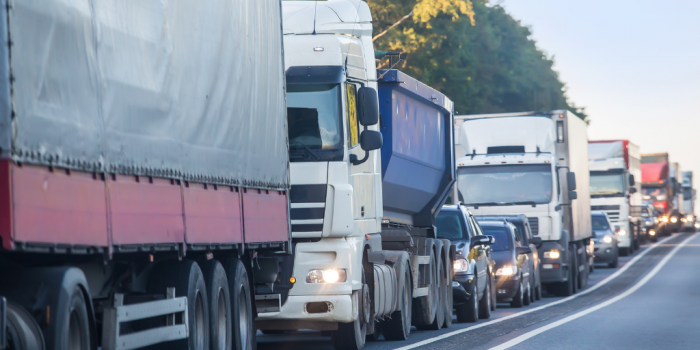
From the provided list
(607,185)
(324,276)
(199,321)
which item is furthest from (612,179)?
(199,321)

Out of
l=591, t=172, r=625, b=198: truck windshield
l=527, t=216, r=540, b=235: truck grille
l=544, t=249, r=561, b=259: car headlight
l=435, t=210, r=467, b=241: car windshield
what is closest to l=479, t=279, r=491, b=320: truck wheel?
l=435, t=210, r=467, b=241: car windshield

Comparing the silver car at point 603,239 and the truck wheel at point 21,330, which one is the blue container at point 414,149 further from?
the silver car at point 603,239

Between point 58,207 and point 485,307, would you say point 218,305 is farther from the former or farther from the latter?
point 485,307

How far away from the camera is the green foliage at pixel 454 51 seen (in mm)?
36438

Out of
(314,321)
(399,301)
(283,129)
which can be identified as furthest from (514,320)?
(283,129)

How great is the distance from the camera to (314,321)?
12.6m

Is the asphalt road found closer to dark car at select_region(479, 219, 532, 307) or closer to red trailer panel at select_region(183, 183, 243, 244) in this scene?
dark car at select_region(479, 219, 532, 307)

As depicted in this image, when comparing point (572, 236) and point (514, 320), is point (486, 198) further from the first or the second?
point (514, 320)

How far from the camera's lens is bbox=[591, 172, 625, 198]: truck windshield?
46.2m

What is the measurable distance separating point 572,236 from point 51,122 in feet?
80.3

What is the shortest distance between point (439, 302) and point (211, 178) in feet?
29.3

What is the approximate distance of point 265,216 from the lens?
10.8 m

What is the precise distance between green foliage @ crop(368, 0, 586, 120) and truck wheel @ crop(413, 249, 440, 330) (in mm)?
13474

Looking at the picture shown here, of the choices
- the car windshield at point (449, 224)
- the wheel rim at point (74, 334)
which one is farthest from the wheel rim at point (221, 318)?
the car windshield at point (449, 224)
